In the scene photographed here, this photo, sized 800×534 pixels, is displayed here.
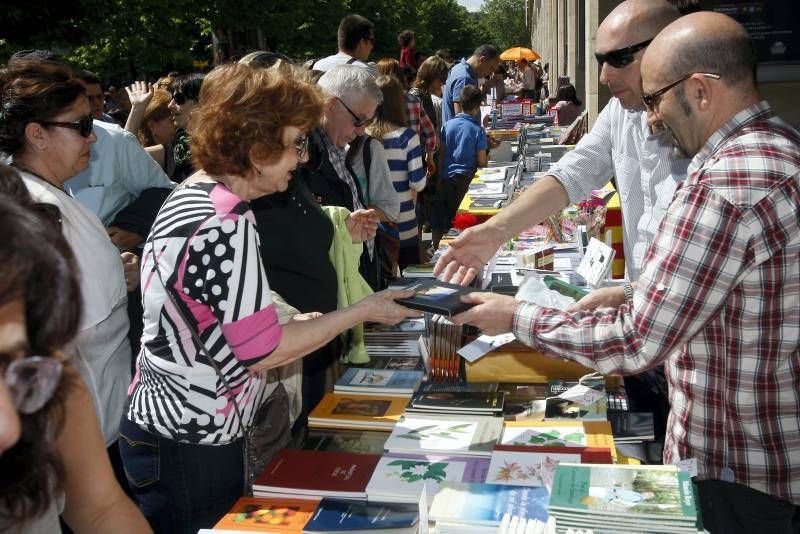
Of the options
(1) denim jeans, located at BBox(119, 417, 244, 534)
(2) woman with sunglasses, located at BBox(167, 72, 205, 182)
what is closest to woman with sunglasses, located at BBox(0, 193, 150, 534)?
(1) denim jeans, located at BBox(119, 417, 244, 534)

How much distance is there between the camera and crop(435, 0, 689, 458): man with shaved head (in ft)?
8.82

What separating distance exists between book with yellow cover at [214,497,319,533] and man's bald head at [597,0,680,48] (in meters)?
1.99

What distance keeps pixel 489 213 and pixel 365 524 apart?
403cm

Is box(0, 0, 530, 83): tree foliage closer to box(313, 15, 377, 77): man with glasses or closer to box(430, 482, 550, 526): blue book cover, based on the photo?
box(313, 15, 377, 77): man with glasses

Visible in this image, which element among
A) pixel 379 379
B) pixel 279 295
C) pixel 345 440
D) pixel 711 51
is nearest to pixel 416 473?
pixel 345 440

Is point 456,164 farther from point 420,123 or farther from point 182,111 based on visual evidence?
point 182,111

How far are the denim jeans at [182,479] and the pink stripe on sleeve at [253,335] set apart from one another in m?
Answer: 0.31

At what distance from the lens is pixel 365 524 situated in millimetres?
1831

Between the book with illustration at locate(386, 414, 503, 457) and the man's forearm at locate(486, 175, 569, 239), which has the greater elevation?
the man's forearm at locate(486, 175, 569, 239)

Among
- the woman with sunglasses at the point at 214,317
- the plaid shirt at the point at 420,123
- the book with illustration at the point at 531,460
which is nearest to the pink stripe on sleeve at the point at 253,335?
the woman with sunglasses at the point at 214,317

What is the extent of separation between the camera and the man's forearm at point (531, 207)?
3016mm

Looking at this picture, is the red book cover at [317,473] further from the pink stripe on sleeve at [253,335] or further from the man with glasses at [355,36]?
the man with glasses at [355,36]

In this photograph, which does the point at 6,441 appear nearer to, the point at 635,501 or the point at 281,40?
the point at 635,501

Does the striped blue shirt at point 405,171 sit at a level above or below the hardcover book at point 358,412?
above
